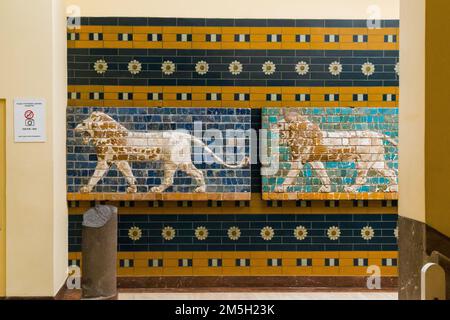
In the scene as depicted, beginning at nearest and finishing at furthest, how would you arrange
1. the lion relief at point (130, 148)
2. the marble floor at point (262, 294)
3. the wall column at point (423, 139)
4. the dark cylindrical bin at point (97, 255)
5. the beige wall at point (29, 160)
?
the wall column at point (423, 139), the dark cylindrical bin at point (97, 255), the beige wall at point (29, 160), the marble floor at point (262, 294), the lion relief at point (130, 148)

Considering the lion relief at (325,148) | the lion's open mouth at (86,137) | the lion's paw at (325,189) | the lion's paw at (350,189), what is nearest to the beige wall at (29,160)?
the lion's open mouth at (86,137)

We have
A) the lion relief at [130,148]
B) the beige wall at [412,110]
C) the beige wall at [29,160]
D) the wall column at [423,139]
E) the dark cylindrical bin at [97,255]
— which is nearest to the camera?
the wall column at [423,139]

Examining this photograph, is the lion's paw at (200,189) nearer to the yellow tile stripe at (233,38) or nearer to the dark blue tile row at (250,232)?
the dark blue tile row at (250,232)

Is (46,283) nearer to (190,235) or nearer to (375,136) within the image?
(190,235)

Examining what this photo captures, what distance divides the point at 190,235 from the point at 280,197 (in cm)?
102

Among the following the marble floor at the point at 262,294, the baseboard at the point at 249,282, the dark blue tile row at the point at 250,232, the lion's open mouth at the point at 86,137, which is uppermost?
the lion's open mouth at the point at 86,137

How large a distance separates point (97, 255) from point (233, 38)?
2.65 metres

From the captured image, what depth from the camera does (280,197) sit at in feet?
17.6

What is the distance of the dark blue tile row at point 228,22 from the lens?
17.7ft

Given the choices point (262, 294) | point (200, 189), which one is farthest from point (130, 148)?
point (262, 294)

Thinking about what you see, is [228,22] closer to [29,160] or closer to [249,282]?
[29,160]

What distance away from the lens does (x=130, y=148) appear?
5336 mm
